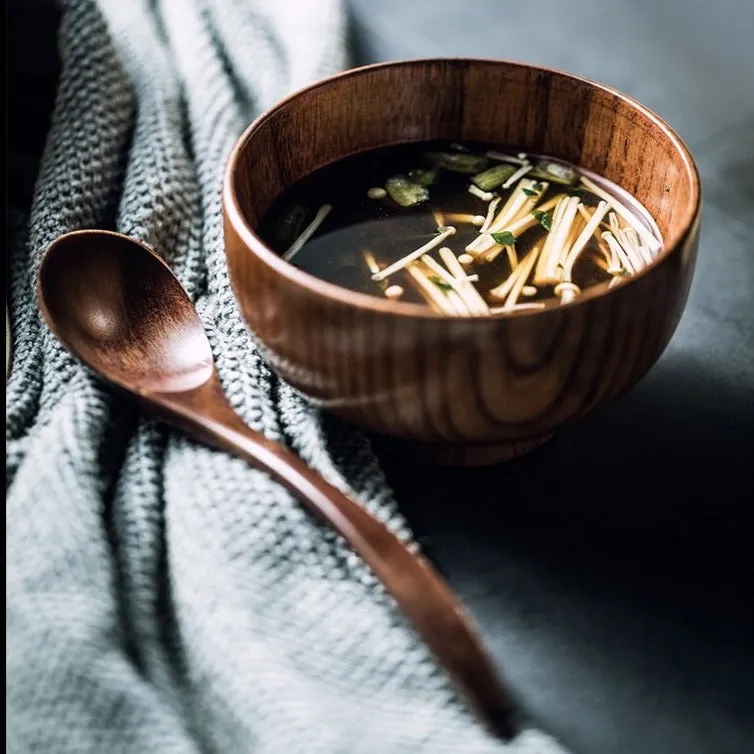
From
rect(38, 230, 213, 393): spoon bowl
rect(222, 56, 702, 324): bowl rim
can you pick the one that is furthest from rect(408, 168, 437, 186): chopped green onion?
rect(38, 230, 213, 393): spoon bowl

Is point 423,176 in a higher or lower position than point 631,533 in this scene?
higher

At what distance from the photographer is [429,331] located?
610mm

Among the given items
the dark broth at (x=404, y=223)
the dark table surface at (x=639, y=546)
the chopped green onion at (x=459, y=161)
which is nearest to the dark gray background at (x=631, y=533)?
the dark table surface at (x=639, y=546)

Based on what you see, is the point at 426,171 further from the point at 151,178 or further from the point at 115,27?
the point at 115,27

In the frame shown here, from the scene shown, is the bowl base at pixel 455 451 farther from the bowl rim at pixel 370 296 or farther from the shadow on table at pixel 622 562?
the bowl rim at pixel 370 296

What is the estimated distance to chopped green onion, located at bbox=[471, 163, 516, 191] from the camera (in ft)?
2.90

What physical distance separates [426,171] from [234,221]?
271 millimetres

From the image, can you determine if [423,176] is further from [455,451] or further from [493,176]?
[455,451]

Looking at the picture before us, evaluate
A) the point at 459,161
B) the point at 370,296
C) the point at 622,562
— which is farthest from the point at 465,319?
the point at 459,161

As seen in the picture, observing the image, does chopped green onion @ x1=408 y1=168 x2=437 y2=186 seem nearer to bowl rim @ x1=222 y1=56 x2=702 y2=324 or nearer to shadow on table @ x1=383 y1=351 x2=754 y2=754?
bowl rim @ x1=222 y1=56 x2=702 y2=324

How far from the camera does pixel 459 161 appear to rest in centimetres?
91

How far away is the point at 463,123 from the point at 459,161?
0.03 meters

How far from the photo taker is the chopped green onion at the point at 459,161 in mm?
903

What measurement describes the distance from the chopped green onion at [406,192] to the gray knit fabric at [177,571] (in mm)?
175
